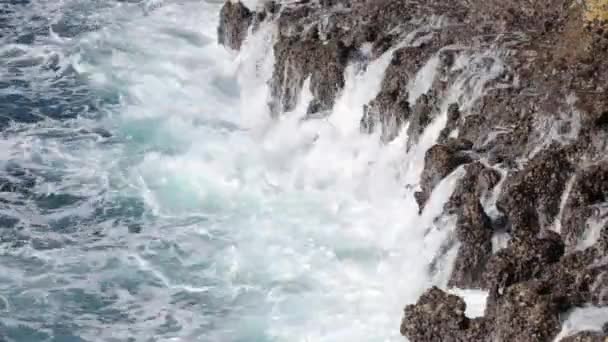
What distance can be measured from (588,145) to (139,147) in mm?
10507

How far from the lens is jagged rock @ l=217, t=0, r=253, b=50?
84.3ft

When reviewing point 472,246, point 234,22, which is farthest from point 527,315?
point 234,22

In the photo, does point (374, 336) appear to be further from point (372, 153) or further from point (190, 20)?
point (190, 20)

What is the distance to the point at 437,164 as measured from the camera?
1784 centimetres

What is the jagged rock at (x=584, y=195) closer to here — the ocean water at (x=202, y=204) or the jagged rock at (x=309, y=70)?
the ocean water at (x=202, y=204)

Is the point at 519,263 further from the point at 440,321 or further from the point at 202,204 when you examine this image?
the point at 202,204

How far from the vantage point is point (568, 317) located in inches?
553

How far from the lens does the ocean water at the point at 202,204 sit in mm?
17266

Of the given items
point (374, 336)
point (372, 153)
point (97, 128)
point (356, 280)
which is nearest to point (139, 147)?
point (97, 128)

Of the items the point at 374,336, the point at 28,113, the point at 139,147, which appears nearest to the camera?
the point at 374,336

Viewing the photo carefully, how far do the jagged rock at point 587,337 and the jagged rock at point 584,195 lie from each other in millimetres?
2604

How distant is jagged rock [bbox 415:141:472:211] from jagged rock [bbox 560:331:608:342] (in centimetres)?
491

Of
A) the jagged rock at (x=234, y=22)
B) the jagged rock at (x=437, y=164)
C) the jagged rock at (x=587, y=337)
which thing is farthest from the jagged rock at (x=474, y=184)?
the jagged rock at (x=234, y=22)

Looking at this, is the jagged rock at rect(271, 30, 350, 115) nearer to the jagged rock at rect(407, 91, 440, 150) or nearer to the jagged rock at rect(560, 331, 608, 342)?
the jagged rock at rect(407, 91, 440, 150)
